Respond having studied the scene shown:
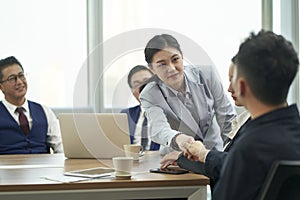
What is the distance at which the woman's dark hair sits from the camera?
2380mm

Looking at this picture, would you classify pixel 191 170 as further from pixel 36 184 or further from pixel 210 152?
pixel 36 184

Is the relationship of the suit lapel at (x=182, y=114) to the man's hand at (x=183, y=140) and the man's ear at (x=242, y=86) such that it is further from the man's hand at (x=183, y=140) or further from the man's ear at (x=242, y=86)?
the man's ear at (x=242, y=86)

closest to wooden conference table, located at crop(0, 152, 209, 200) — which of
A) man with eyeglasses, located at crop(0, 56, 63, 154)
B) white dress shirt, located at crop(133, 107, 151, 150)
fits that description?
white dress shirt, located at crop(133, 107, 151, 150)

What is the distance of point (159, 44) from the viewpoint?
2377mm

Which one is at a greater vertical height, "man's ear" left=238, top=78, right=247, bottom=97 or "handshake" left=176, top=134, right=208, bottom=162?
"man's ear" left=238, top=78, right=247, bottom=97

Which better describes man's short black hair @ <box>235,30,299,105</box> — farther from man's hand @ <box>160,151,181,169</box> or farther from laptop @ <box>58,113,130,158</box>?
laptop @ <box>58,113,130,158</box>

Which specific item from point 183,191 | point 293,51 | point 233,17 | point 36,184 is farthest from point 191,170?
point 233,17

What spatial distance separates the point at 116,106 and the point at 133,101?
11cm

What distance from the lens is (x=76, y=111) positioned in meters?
2.97

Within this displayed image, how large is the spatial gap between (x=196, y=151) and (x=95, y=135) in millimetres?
831

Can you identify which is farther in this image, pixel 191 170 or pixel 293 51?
pixel 191 170

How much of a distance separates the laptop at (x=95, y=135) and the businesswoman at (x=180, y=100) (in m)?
0.21

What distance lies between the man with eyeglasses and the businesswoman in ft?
4.63

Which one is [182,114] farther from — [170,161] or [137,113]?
[170,161]
